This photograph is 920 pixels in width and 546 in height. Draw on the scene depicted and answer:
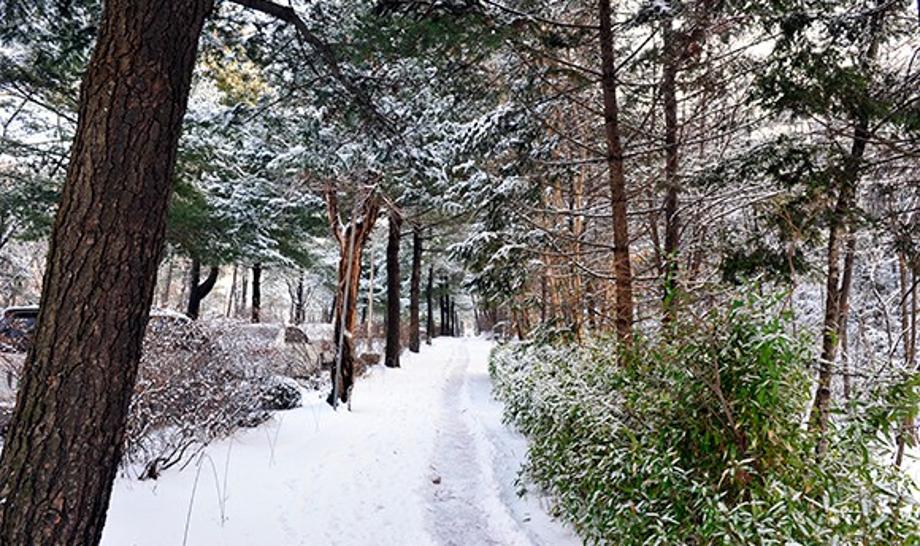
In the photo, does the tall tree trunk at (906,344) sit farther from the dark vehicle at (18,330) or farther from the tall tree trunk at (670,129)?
the dark vehicle at (18,330)

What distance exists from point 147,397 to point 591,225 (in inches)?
340

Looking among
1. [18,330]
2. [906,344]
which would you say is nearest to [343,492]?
[18,330]

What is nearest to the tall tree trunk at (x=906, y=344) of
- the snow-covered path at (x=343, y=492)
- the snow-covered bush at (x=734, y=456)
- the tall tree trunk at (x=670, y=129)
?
the snow-covered bush at (x=734, y=456)

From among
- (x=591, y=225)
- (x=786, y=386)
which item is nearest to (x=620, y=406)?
(x=786, y=386)

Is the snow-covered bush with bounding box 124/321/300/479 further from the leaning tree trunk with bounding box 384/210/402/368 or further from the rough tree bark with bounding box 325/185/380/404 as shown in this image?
the leaning tree trunk with bounding box 384/210/402/368

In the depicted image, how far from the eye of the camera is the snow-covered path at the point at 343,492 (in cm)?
379

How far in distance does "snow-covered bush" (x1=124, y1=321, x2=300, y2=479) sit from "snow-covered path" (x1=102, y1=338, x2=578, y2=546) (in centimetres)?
23

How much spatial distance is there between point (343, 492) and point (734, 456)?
366 cm

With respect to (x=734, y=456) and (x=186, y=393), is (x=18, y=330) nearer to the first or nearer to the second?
(x=186, y=393)

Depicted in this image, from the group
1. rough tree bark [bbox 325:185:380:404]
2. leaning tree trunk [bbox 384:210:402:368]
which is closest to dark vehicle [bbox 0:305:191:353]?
rough tree bark [bbox 325:185:380:404]

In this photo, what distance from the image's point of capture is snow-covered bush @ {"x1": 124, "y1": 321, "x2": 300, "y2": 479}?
427 centimetres

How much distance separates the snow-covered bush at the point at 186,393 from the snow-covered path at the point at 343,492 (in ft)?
0.76

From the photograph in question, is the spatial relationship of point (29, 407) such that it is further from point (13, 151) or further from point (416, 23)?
point (13, 151)

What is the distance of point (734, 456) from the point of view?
7.54 feet
